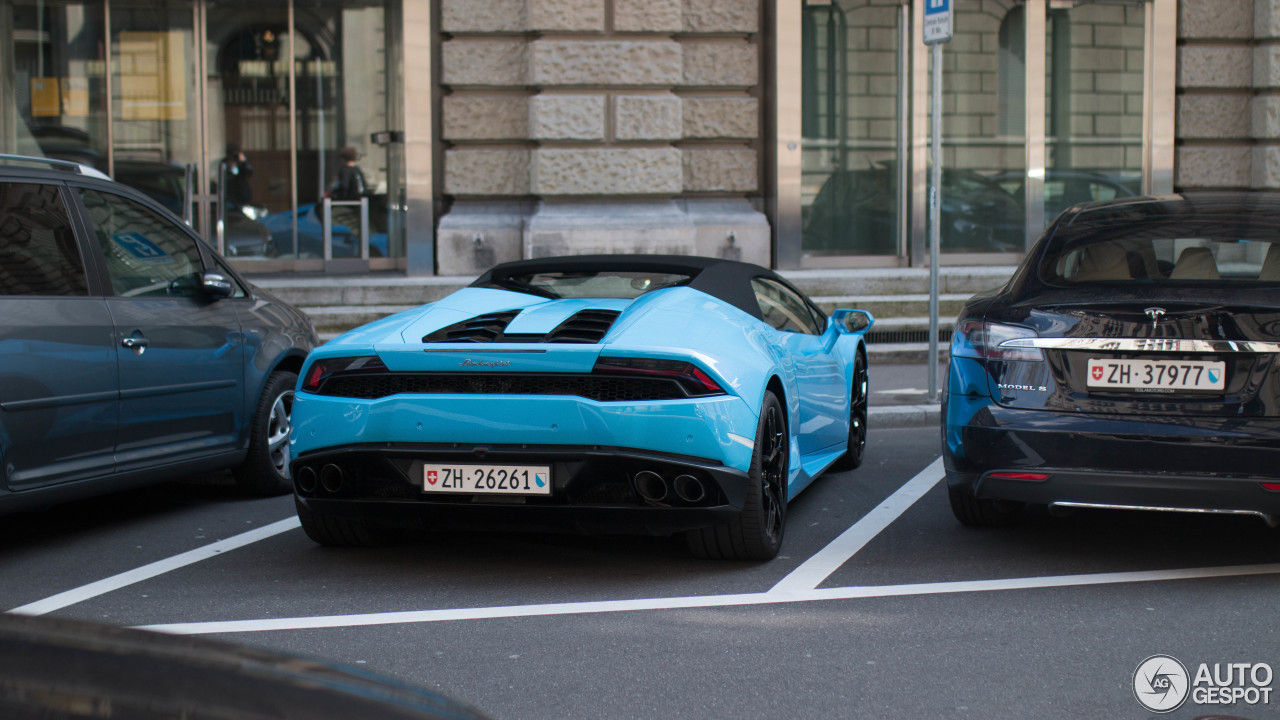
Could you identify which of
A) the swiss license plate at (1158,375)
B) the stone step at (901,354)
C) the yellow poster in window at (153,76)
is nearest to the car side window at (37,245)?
the swiss license plate at (1158,375)

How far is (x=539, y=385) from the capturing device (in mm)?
4543

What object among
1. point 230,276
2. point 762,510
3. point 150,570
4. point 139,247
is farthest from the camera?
point 230,276

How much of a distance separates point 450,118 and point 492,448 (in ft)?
28.2

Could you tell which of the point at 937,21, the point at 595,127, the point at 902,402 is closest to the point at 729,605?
the point at 902,402

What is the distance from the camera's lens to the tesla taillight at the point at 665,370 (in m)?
4.49

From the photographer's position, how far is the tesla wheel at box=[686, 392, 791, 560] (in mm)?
4812

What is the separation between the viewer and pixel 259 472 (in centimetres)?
649

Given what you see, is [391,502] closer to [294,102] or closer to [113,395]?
[113,395]

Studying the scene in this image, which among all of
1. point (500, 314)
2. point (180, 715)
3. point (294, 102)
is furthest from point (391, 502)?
point (294, 102)

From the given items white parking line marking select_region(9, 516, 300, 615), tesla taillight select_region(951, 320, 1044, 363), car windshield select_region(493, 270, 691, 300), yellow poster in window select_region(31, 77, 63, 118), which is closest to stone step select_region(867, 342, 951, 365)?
car windshield select_region(493, 270, 691, 300)

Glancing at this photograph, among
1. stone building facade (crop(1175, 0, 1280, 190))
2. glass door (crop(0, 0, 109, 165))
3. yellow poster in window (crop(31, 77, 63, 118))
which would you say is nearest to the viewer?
glass door (crop(0, 0, 109, 165))

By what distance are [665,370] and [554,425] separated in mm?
418

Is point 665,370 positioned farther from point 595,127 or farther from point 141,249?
point 595,127

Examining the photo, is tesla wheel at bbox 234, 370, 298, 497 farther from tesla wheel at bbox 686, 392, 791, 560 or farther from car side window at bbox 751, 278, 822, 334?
tesla wheel at bbox 686, 392, 791, 560
